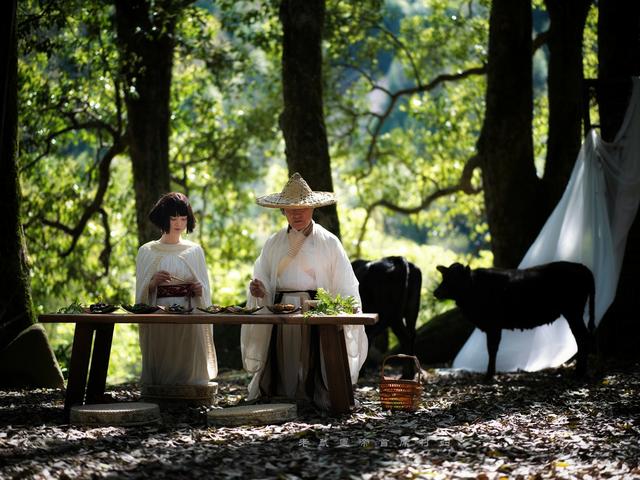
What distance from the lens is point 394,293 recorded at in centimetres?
1044

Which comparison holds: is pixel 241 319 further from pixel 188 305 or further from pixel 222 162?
pixel 222 162

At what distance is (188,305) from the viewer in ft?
26.8

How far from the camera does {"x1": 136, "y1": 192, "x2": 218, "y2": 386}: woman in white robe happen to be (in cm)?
816

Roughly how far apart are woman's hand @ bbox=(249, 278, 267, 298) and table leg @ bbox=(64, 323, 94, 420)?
133 centimetres

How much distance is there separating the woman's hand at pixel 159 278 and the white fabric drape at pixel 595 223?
15.2 feet

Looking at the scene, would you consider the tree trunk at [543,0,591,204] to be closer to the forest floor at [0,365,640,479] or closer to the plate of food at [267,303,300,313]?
the forest floor at [0,365,640,479]

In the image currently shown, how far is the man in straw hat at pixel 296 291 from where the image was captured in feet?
25.9

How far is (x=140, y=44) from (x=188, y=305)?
21.1 ft

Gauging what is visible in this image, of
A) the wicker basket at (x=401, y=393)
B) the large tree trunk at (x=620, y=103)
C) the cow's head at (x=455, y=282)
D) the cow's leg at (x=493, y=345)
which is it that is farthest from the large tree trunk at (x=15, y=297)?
the large tree trunk at (x=620, y=103)

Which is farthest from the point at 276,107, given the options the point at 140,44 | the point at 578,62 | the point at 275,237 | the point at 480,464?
the point at 480,464

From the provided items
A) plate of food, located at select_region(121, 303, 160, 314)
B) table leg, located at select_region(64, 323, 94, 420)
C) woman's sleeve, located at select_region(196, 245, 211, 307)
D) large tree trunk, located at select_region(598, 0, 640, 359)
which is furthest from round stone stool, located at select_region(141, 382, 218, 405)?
large tree trunk, located at select_region(598, 0, 640, 359)

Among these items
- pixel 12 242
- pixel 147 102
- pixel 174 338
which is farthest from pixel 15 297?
pixel 147 102

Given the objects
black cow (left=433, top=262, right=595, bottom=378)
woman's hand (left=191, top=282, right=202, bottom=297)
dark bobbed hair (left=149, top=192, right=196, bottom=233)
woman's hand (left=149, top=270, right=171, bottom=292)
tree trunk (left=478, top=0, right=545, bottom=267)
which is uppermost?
tree trunk (left=478, top=0, right=545, bottom=267)

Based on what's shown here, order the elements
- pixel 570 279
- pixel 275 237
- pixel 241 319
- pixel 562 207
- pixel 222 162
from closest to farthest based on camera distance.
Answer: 1. pixel 241 319
2. pixel 275 237
3. pixel 570 279
4. pixel 562 207
5. pixel 222 162
